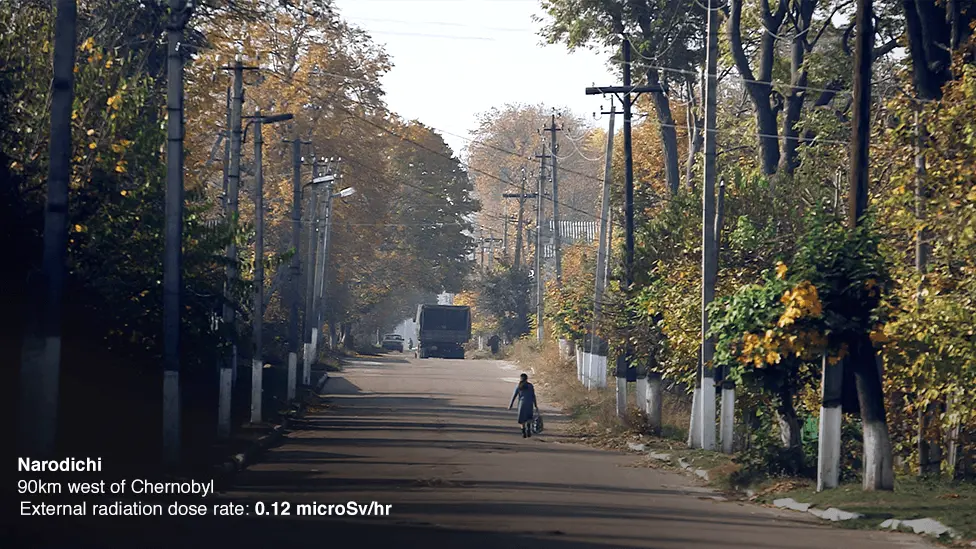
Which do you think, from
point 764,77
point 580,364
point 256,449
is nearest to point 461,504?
point 256,449

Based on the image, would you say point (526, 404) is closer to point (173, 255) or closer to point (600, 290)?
point (600, 290)

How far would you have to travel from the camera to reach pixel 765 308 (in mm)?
20703

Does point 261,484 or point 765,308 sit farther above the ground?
point 765,308

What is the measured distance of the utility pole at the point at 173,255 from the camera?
2078 cm

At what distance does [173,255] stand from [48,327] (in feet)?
14.8

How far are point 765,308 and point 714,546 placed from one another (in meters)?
7.33

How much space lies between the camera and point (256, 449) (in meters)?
25.9

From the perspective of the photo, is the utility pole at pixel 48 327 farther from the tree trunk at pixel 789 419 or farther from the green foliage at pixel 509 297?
the green foliage at pixel 509 297

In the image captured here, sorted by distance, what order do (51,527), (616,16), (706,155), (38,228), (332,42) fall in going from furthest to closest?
(332,42)
(616,16)
(706,155)
(38,228)
(51,527)

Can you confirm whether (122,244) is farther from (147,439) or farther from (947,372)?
(947,372)

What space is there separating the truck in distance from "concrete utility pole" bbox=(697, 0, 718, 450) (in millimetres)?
53054

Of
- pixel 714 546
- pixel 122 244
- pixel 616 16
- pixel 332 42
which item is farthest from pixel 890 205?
pixel 332 42

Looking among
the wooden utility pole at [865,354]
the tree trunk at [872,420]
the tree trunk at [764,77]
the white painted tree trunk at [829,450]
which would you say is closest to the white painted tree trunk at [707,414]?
the wooden utility pole at [865,354]

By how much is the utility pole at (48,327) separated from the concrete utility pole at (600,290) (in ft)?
67.3
